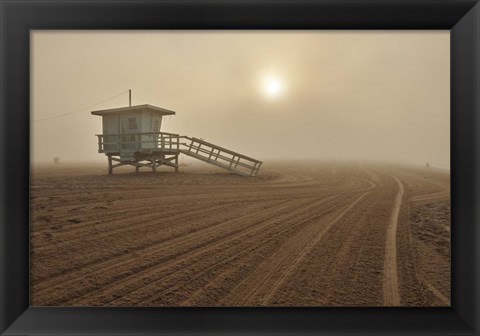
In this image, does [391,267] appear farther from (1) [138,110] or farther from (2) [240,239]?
(1) [138,110]

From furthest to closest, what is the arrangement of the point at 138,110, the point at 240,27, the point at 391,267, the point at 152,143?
1. the point at 152,143
2. the point at 138,110
3. the point at 391,267
4. the point at 240,27

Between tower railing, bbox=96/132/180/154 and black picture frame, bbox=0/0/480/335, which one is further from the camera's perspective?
tower railing, bbox=96/132/180/154

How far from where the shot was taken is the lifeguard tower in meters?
1.37

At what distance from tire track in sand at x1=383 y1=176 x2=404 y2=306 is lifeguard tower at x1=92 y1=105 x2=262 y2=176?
0.92 metres

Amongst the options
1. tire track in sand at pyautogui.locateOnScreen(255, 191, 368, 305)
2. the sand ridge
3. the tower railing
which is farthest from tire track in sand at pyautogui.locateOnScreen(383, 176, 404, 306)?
the tower railing

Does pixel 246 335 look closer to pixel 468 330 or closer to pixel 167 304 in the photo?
pixel 167 304

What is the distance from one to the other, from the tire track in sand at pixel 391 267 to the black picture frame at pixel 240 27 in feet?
0.31

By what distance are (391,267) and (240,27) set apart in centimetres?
147

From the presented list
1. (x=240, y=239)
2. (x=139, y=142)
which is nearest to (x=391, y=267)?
(x=240, y=239)

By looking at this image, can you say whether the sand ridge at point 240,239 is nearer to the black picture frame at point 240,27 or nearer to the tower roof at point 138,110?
the black picture frame at point 240,27

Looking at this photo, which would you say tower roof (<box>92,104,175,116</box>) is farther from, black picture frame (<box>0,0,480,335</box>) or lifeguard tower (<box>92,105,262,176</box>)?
black picture frame (<box>0,0,480,335</box>)

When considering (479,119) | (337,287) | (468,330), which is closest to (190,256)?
(337,287)

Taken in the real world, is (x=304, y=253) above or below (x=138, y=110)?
below

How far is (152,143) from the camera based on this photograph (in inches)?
71.3
